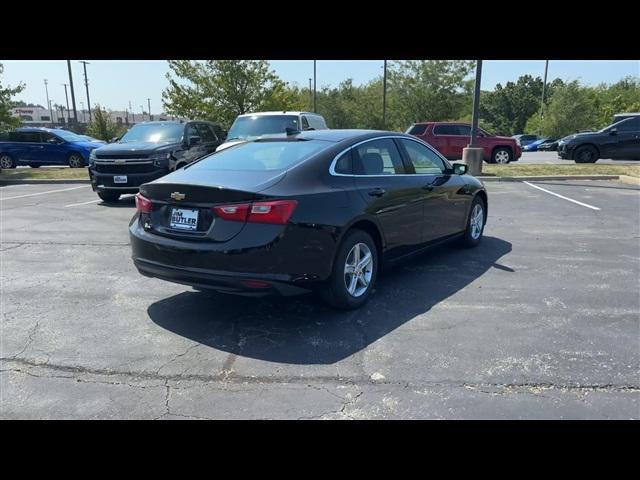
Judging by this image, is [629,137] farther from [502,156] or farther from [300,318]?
[300,318]

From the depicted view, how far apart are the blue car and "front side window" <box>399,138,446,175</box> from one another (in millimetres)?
17553

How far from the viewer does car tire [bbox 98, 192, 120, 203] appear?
34.3 feet

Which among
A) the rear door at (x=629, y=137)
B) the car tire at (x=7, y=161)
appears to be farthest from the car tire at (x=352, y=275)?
the car tire at (x=7, y=161)

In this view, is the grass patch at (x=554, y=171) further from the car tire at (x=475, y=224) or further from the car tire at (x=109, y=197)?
the car tire at (x=109, y=197)

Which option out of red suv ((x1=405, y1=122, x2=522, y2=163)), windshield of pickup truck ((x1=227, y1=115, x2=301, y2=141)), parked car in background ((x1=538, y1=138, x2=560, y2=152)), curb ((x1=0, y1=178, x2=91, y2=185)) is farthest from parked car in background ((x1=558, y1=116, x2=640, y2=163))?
parked car in background ((x1=538, y1=138, x2=560, y2=152))

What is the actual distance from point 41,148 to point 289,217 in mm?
19924

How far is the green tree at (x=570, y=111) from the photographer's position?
46.0 metres

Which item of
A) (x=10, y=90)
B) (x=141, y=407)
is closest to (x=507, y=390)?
(x=141, y=407)

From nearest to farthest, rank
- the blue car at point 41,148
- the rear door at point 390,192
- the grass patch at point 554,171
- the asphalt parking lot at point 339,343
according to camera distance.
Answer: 1. the asphalt parking lot at point 339,343
2. the rear door at point 390,192
3. the grass patch at point 554,171
4. the blue car at point 41,148

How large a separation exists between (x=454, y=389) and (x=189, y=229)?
2342 millimetres

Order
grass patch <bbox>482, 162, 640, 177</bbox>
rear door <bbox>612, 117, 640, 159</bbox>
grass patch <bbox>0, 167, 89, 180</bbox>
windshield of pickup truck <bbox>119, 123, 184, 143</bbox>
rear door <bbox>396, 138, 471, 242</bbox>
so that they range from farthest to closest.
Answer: rear door <bbox>612, 117, 640, 159</bbox>
grass patch <bbox>0, 167, 89, 180</bbox>
grass patch <bbox>482, 162, 640, 177</bbox>
windshield of pickup truck <bbox>119, 123, 184, 143</bbox>
rear door <bbox>396, 138, 471, 242</bbox>

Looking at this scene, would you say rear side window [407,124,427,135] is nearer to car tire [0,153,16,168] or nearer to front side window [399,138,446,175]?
front side window [399,138,446,175]

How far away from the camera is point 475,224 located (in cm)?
664

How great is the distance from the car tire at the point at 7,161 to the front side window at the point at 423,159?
1996 centimetres
